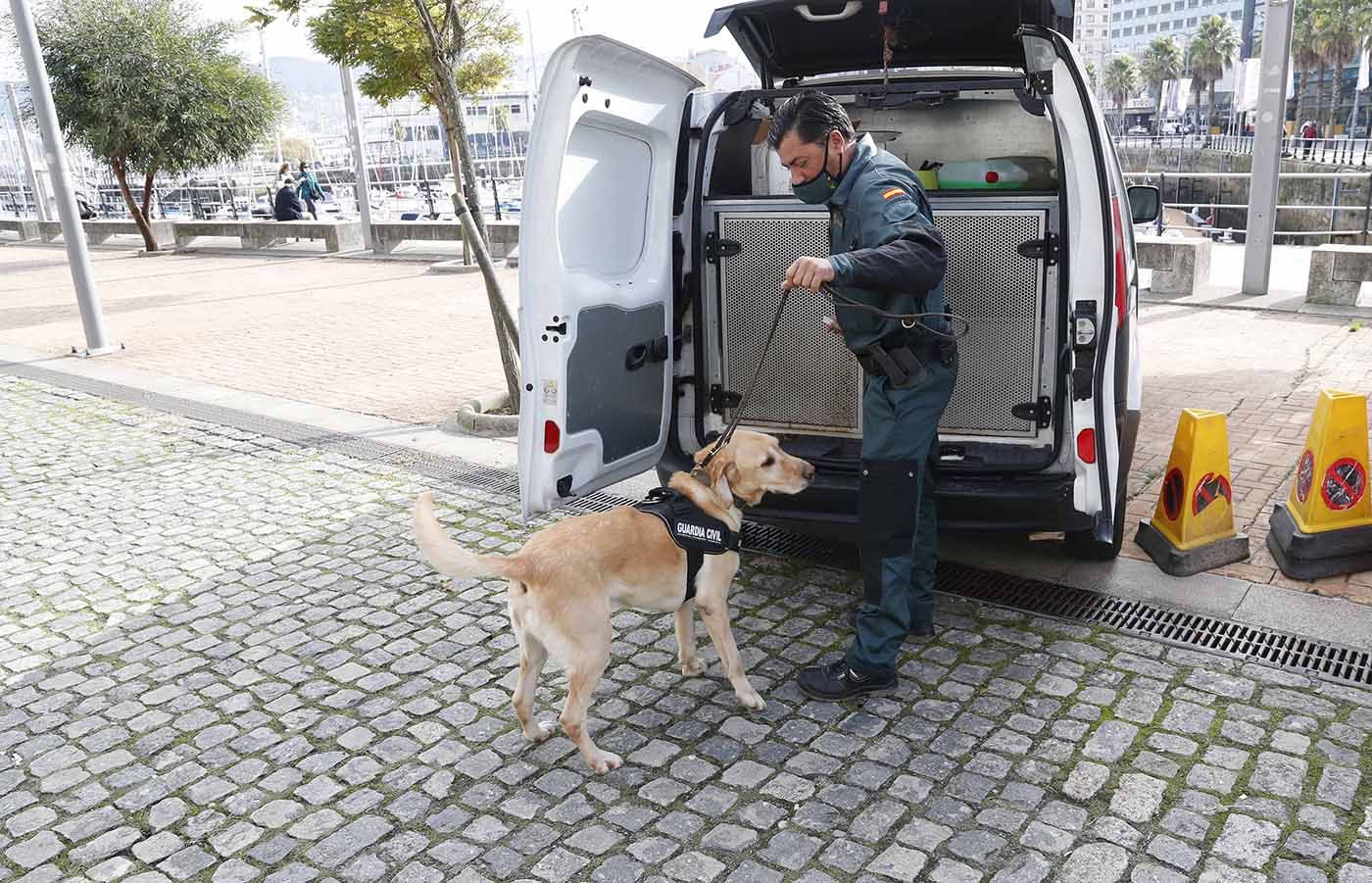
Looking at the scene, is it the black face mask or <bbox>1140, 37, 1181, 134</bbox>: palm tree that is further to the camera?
<bbox>1140, 37, 1181, 134</bbox>: palm tree

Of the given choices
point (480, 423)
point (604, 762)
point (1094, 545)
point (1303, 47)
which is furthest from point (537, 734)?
point (1303, 47)

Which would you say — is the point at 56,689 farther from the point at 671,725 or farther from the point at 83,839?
the point at 671,725

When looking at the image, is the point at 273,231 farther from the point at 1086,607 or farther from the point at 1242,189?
the point at 1242,189

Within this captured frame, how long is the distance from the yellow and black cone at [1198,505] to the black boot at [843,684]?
5.50ft

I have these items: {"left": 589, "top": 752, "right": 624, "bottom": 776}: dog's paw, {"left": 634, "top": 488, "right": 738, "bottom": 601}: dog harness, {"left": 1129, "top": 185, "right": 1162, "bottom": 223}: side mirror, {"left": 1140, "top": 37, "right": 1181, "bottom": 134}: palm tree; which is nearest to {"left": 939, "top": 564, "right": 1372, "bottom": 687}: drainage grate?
{"left": 634, "top": 488, "right": 738, "bottom": 601}: dog harness

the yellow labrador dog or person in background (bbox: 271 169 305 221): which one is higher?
person in background (bbox: 271 169 305 221)

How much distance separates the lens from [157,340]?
11.7 m

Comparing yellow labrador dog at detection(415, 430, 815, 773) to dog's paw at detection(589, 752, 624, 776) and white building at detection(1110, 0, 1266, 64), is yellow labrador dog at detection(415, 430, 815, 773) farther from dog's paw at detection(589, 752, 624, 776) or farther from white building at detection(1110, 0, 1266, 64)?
white building at detection(1110, 0, 1266, 64)

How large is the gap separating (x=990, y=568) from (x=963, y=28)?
7.93ft

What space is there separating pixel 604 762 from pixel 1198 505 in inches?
112

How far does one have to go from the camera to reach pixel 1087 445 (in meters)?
3.94

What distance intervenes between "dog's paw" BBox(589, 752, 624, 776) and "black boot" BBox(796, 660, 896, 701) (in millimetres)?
760

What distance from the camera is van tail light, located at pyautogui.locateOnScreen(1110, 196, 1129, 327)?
12.7ft

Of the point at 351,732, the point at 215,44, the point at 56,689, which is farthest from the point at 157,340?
the point at 215,44
